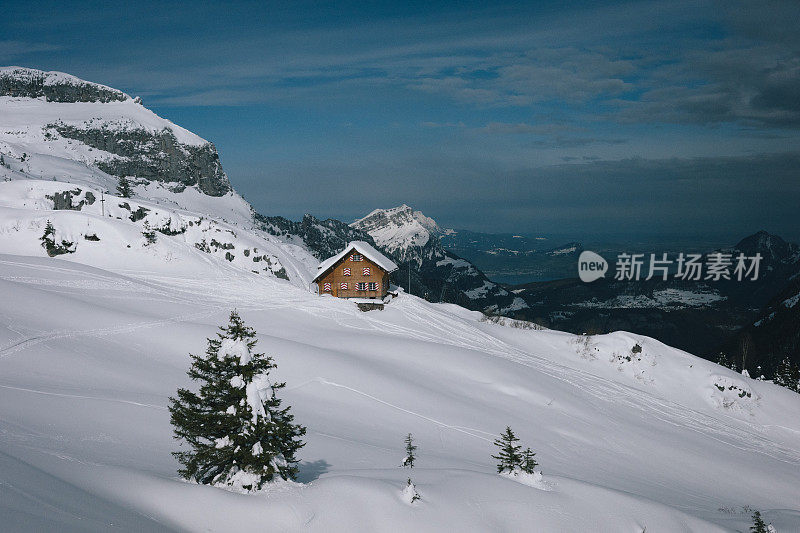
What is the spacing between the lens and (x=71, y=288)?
33125mm

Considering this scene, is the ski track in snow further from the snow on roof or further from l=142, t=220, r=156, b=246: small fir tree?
l=142, t=220, r=156, b=246: small fir tree

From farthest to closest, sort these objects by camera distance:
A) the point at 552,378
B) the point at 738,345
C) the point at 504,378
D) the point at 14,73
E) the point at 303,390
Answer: the point at 14,73
the point at 738,345
the point at 552,378
the point at 504,378
the point at 303,390

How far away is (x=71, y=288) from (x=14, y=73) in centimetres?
16250

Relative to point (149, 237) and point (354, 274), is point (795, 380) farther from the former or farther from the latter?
point (149, 237)

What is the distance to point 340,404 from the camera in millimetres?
22219

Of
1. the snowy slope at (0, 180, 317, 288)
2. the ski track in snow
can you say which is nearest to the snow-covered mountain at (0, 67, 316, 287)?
the snowy slope at (0, 180, 317, 288)

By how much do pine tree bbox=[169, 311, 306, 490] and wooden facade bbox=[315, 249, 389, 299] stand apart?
4100cm

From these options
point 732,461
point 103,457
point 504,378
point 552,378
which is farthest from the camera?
point 552,378

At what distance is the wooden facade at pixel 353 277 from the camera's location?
51.6 metres

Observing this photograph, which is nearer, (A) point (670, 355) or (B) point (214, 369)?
(B) point (214, 369)

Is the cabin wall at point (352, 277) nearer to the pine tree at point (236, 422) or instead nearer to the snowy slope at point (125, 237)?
the snowy slope at point (125, 237)

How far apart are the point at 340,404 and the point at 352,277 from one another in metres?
30.0

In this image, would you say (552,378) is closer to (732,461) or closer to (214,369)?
(732,461)

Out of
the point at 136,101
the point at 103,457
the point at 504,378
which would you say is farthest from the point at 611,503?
the point at 136,101
